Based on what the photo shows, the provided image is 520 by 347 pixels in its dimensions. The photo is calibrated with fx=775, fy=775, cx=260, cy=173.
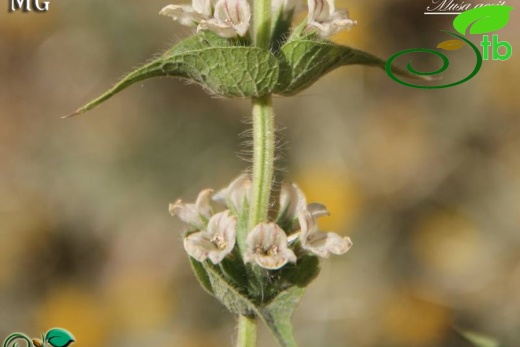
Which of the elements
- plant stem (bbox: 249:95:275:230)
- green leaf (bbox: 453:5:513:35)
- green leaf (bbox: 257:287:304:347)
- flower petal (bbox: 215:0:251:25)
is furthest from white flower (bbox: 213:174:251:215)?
green leaf (bbox: 453:5:513:35)

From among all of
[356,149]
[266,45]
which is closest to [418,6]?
[356,149]

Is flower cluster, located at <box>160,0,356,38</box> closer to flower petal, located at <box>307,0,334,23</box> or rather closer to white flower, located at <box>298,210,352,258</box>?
flower petal, located at <box>307,0,334,23</box>

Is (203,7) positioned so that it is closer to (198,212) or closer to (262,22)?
(262,22)

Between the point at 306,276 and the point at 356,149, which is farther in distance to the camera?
the point at 356,149

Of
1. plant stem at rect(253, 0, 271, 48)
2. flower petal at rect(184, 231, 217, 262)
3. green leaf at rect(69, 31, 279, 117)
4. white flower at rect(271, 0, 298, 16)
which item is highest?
white flower at rect(271, 0, 298, 16)

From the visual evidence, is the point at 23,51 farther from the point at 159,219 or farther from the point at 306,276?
the point at 306,276
